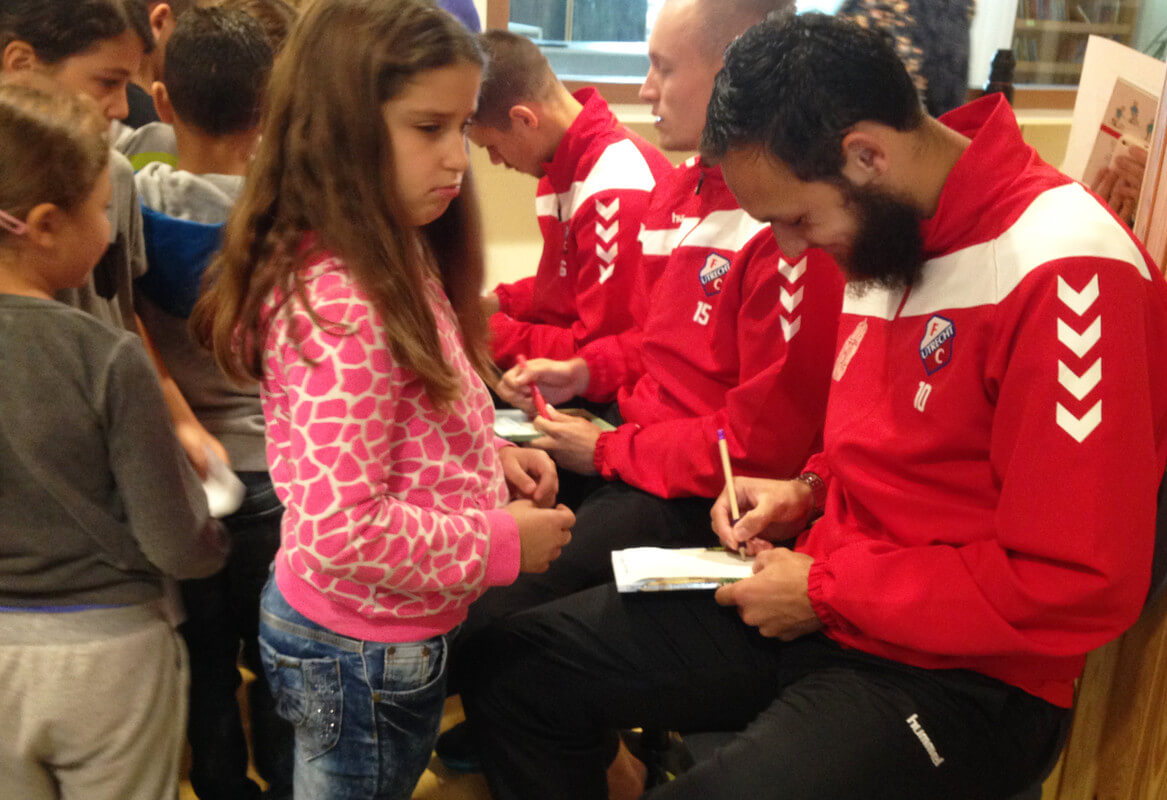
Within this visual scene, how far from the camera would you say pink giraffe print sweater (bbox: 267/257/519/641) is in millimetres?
1033

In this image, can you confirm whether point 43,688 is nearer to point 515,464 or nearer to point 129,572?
point 129,572

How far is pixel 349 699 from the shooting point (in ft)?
3.85

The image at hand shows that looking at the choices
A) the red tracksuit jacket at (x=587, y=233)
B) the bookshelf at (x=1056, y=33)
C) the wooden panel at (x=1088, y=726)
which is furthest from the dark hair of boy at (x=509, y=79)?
the bookshelf at (x=1056, y=33)

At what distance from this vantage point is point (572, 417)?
1.94m

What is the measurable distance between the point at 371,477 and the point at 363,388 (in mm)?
102

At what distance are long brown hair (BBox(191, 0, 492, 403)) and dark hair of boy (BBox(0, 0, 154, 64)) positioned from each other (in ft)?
2.84

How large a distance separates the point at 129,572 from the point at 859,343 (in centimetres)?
107

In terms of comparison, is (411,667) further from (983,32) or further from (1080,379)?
(983,32)

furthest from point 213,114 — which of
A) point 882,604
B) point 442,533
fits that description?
point 882,604

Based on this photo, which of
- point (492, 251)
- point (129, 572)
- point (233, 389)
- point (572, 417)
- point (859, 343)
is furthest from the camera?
point (492, 251)

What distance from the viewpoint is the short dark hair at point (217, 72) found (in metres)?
1.62

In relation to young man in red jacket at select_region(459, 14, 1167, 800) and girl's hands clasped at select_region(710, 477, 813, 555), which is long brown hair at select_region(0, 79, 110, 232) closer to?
young man in red jacket at select_region(459, 14, 1167, 800)

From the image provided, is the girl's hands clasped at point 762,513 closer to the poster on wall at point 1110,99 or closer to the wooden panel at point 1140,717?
the wooden panel at point 1140,717

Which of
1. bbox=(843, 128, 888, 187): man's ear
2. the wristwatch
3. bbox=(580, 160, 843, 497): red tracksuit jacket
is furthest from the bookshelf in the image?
bbox=(843, 128, 888, 187): man's ear
